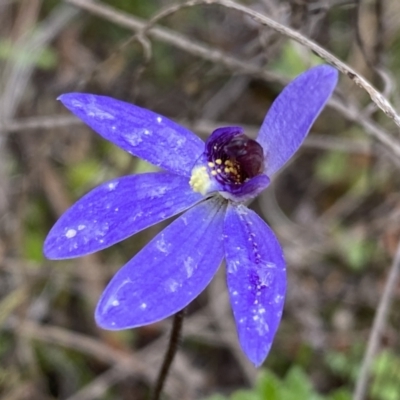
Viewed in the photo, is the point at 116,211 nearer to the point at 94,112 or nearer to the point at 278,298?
the point at 94,112

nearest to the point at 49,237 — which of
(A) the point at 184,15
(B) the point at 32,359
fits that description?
(B) the point at 32,359

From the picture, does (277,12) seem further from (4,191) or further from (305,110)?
(4,191)

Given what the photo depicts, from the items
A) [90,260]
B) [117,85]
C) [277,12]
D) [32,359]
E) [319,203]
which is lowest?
[32,359]

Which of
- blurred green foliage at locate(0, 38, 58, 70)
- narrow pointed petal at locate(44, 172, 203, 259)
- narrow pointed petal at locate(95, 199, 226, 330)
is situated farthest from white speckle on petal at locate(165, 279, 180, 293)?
blurred green foliage at locate(0, 38, 58, 70)

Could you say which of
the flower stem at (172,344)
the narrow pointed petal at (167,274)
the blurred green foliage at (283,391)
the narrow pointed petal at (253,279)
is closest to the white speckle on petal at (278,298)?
the narrow pointed petal at (253,279)

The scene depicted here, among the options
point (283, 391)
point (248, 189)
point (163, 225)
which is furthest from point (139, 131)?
point (163, 225)

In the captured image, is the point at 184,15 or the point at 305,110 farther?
the point at 184,15

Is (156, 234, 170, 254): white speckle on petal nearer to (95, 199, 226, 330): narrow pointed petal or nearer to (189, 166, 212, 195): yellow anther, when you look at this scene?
(95, 199, 226, 330): narrow pointed petal
